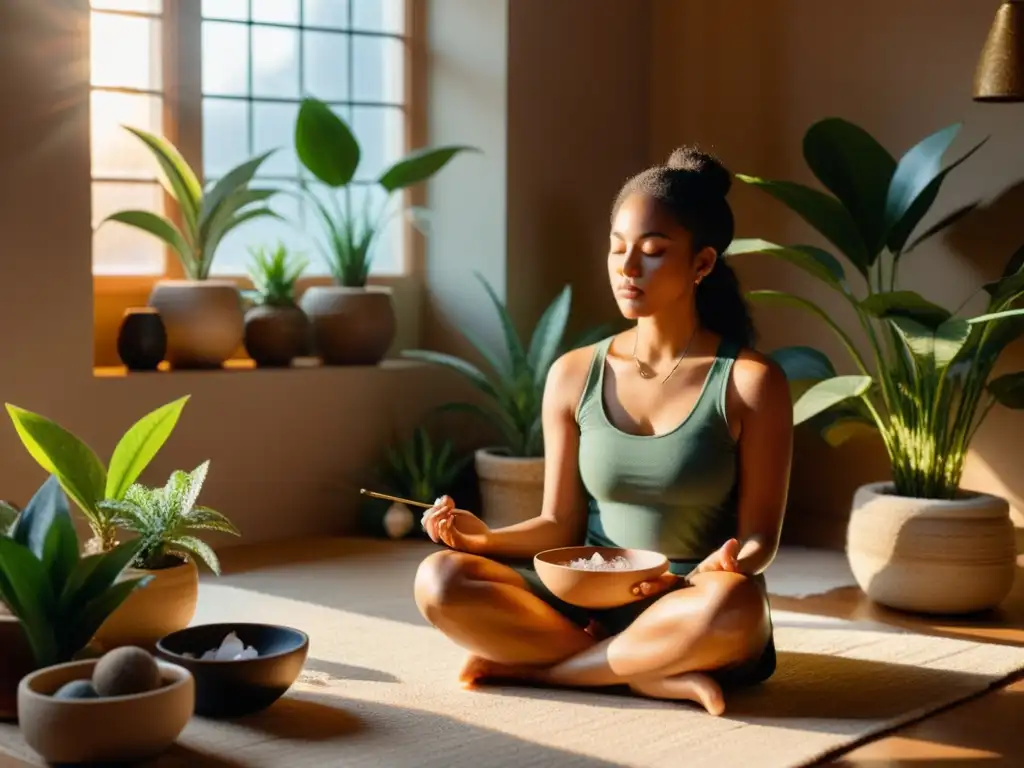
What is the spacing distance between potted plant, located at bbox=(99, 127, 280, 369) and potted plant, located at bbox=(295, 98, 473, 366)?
16 cm

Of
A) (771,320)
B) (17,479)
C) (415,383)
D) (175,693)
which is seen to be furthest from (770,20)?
(175,693)

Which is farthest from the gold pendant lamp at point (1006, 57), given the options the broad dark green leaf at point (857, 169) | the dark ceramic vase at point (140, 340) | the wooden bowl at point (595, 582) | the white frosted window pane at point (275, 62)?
the dark ceramic vase at point (140, 340)

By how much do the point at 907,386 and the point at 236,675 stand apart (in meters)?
1.79

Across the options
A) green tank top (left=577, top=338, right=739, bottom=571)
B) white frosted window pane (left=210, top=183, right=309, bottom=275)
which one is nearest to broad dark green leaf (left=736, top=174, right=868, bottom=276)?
green tank top (left=577, top=338, right=739, bottom=571)

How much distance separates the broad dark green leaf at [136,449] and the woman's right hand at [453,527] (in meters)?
0.55

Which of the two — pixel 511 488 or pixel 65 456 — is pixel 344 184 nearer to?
pixel 511 488

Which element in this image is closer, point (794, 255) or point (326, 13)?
point (794, 255)

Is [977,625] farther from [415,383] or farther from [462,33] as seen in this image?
[462,33]

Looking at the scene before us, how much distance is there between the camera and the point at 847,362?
13.5ft

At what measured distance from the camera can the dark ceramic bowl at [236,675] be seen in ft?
7.89

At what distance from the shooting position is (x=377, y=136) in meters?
4.66

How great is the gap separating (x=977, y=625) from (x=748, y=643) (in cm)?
101

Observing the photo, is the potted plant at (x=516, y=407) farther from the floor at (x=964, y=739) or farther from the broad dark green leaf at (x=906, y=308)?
the floor at (x=964, y=739)

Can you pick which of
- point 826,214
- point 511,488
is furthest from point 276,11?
point 826,214
